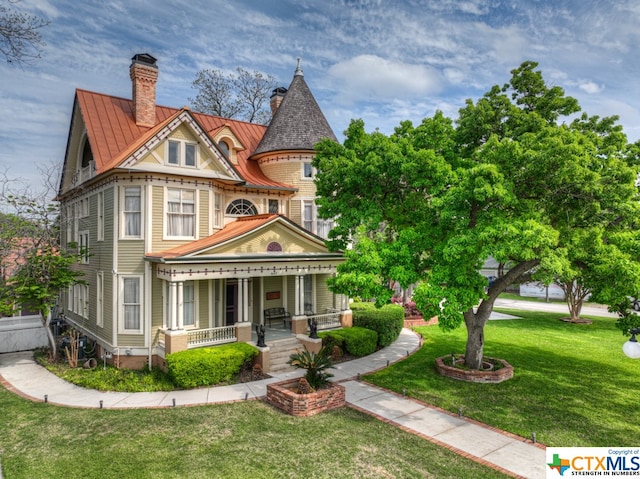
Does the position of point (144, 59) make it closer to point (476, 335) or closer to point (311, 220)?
point (311, 220)

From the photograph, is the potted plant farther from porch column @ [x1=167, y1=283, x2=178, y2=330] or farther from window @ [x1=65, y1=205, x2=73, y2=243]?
window @ [x1=65, y1=205, x2=73, y2=243]

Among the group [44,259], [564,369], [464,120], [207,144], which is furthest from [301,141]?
[564,369]

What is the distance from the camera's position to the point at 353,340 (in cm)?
1908

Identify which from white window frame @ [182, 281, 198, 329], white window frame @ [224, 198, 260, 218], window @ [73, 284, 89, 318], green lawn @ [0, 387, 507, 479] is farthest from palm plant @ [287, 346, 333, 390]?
window @ [73, 284, 89, 318]

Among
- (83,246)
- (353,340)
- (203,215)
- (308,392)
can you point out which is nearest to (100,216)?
(83,246)

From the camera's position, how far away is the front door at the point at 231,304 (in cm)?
2025

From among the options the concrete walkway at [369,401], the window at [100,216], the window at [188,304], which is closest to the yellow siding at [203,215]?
the window at [188,304]

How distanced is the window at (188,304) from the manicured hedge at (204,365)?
229 centimetres

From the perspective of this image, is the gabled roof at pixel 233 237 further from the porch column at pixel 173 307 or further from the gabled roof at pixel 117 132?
the gabled roof at pixel 117 132

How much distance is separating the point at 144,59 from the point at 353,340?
16.9 m

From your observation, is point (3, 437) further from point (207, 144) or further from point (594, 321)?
point (594, 321)

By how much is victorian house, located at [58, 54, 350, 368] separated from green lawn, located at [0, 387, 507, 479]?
Answer: 4578 millimetres

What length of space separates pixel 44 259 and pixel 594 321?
33.6 meters

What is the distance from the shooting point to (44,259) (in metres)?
18.2
